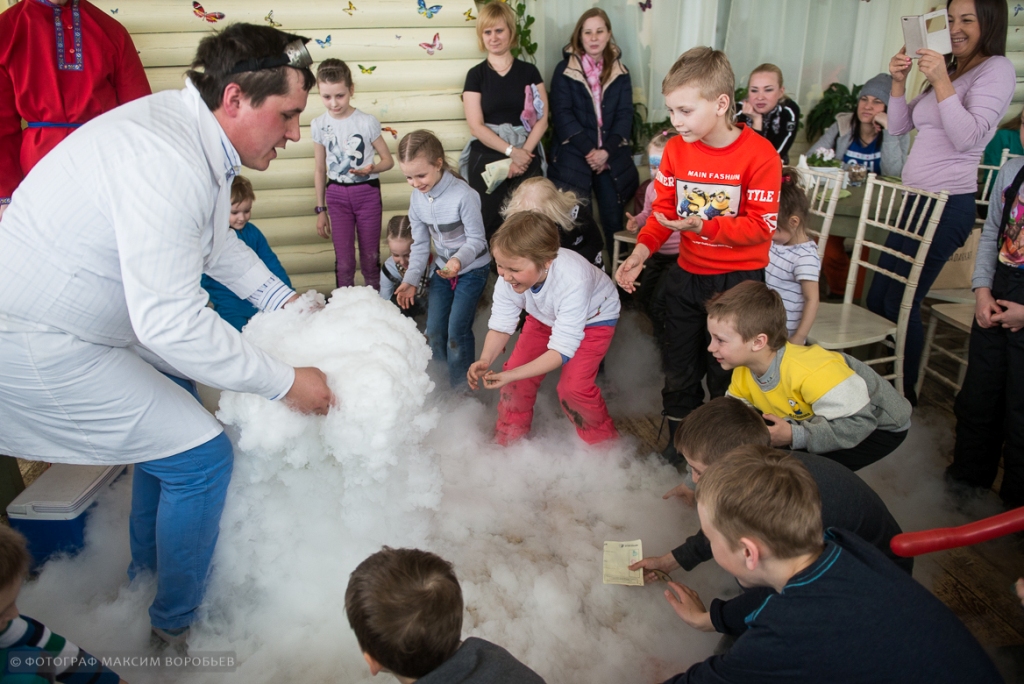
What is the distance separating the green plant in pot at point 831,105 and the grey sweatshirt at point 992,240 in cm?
258

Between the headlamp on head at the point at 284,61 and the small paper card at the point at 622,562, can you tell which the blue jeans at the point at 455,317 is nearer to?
the small paper card at the point at 622,562

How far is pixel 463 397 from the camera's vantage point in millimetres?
3105

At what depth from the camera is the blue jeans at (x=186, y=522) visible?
1.66 meters

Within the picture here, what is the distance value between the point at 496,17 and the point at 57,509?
10.1 feet

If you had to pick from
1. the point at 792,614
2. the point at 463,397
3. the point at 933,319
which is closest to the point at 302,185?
the point at 463,397

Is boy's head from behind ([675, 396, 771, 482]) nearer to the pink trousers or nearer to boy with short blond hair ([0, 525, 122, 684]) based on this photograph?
the pink trousers

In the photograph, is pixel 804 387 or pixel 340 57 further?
pixel 340 57

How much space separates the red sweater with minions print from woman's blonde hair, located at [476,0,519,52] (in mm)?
1708

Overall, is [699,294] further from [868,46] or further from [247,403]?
[868,46]

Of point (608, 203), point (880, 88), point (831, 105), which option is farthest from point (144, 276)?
point (831, 105)

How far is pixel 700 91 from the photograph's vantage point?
2.15 metres

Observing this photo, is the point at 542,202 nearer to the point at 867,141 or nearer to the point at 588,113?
the point at 588,113

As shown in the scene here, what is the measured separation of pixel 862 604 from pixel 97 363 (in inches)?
63.3

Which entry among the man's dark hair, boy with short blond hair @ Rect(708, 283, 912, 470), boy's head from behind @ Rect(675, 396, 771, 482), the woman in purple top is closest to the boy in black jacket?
boy's head from behind @ Rect(675, 396, 771, 482)
